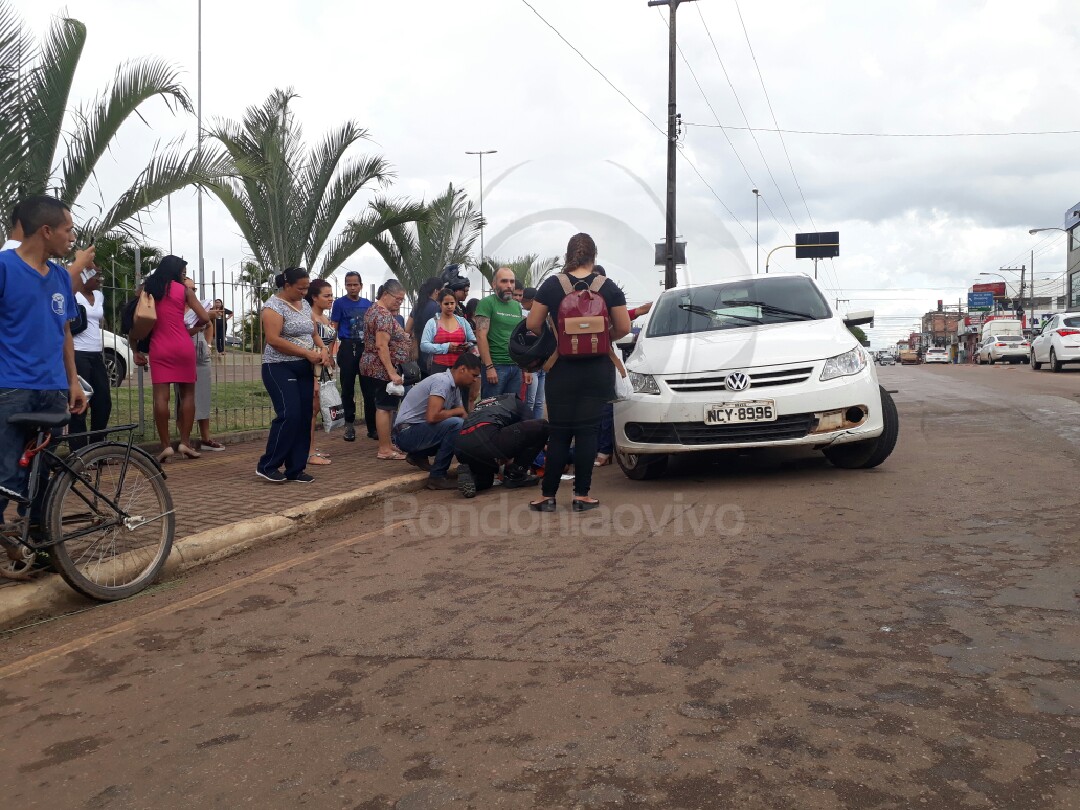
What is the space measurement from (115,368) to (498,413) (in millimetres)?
5702

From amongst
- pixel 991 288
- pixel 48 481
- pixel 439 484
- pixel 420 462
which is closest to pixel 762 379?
pixel 439 484

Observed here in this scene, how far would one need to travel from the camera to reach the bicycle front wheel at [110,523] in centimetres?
417

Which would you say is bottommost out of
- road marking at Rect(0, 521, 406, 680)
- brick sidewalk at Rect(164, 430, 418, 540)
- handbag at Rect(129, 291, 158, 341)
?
road marking at Rect(0, 521, 406, 680)

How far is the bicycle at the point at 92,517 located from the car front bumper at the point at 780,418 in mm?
3417


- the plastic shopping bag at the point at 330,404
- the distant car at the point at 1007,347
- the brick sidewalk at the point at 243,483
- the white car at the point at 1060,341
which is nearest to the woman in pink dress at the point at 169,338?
the brick sidewalk at the point at 243,483

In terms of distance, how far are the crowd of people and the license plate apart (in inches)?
31.6

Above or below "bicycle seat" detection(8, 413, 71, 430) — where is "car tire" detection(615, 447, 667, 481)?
below

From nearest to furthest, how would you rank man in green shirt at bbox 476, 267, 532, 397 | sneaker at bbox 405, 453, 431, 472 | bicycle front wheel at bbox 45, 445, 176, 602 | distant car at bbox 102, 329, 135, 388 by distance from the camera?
bicycle front wheel at bbox 45, 445, 176, 602
sneaker at bbox 405, 453, 431, 472
man in green shirt at bbox 476, 267, 532, 397
distant car at bbox 102, 329, 135, 388

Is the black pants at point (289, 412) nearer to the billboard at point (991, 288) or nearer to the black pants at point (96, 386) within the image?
the black pants at point (96, 386)

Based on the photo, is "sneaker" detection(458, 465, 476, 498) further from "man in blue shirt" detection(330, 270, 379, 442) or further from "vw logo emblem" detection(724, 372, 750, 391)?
"man in blue shirt" detection(330, 270, 379, 442)

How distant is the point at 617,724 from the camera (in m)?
2.67

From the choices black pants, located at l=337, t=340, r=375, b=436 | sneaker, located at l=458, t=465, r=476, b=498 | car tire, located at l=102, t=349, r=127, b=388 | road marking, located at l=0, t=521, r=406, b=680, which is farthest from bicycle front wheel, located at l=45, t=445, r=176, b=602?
car tire, located at l=102, t=349, r=127, b=388

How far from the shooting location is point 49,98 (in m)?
8.08

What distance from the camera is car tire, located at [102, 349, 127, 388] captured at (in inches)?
396
